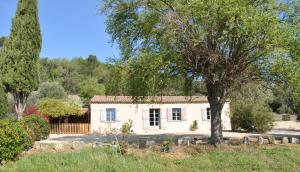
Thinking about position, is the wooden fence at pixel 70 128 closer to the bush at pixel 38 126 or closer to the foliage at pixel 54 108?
the foliage at pixel 54 108

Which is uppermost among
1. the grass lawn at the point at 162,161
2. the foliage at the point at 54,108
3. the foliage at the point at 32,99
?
the foliage at the point at 32,99

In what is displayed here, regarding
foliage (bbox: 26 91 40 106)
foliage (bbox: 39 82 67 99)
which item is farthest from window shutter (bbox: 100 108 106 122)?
foliage (bbox: 39 82 67 99)

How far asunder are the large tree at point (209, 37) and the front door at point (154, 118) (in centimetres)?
1500

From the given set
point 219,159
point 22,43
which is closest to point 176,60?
point 219,159

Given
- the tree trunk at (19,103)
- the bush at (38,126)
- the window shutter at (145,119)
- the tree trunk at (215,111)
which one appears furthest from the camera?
the window shutter at (145,119)

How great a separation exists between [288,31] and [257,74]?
2574 mm

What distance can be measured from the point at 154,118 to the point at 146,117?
869 millimetres

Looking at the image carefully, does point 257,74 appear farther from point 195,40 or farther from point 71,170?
point 71,170

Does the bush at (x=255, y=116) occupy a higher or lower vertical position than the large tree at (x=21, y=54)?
lower

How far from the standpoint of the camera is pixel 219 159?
12086 mm

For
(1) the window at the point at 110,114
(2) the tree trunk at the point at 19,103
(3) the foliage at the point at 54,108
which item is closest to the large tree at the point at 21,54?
(2) the tree trunk at the point at 19,103

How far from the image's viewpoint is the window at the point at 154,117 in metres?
31.1

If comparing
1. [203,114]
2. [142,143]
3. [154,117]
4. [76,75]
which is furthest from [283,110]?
[142,143]

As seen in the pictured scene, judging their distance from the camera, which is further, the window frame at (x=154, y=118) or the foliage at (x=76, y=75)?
the foliage at (x=76, y=75)
